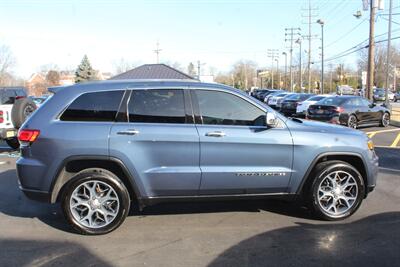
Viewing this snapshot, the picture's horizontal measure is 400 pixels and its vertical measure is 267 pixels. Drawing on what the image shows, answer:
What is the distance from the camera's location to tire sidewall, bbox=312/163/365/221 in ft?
18.6

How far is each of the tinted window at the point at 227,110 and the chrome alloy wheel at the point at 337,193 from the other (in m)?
1.18

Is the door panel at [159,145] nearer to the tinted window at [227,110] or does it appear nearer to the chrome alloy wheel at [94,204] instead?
the tinted window at [227,110]

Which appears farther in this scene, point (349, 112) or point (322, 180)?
point (349, 112)

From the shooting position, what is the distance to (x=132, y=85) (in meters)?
5.46

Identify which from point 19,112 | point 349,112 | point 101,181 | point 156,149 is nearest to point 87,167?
point 101,181

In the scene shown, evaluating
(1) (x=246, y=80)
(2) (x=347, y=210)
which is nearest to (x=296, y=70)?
(1) (x=246, y=80)

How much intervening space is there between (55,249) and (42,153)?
1113 mm

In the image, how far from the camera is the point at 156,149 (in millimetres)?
5258

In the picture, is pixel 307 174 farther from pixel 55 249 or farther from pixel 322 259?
pixel 55 249

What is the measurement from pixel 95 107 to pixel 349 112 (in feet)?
49.6

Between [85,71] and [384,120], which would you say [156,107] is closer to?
[384,120]

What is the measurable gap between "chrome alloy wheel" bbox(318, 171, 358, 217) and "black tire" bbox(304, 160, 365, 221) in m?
0.03

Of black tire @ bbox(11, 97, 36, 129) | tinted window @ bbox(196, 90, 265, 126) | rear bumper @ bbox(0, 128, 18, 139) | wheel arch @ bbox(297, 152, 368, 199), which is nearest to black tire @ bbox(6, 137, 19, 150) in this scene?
rear bumper @ bbox(0, 128, 18, 139)

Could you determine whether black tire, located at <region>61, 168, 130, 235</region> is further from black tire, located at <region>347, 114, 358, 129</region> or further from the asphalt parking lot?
black tire, located at <region>347, 114, 358, 129</region>
